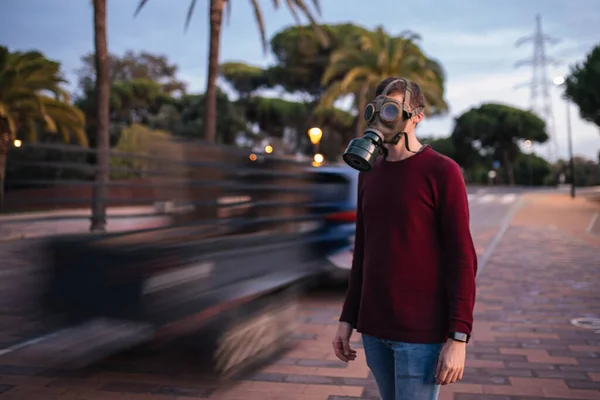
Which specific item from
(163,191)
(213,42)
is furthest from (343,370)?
(213,42)

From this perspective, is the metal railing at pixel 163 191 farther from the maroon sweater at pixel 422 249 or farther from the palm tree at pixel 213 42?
the palm tree at pixel 213 42

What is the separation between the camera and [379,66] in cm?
3175

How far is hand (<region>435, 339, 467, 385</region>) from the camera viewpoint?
2.26 m

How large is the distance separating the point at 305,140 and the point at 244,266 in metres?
54.8

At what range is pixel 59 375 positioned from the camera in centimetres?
520

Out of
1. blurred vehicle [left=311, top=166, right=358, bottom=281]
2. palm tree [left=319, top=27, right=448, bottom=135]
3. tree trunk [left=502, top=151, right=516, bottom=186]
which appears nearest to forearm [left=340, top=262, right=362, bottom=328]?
blurred vehicle [left=311, top=166, right=358, bottom=281]

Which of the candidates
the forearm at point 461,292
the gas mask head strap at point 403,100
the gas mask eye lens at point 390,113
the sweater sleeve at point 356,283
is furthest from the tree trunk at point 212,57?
the forearm at point 461,292

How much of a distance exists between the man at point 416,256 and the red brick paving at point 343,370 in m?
2.45

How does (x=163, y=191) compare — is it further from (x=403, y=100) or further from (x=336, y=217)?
(x=336, y=217)

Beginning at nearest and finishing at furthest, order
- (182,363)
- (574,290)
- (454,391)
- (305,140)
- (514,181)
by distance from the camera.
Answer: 1. (454,391)
2. (182,363)
3. (574,290)
4. (305,140)
5. (514,181)

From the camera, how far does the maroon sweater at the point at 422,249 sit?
2314 millimetres

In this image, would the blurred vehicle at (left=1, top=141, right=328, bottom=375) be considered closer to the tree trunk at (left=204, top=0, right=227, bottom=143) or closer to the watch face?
the watch face

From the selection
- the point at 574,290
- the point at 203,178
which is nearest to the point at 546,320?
the point at 574,290

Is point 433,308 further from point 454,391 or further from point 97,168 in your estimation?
point 97,168
